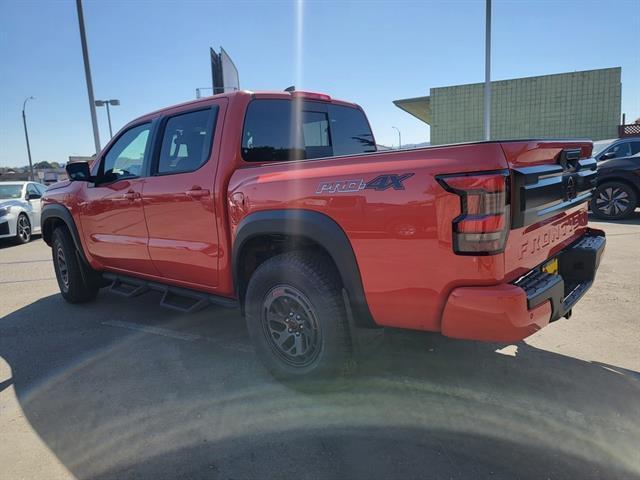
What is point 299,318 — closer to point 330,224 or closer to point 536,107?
point 330,224

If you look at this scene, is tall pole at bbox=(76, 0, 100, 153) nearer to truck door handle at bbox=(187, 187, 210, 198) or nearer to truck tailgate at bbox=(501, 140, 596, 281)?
truck door handle at bbox=(187, 187, 210, 198)

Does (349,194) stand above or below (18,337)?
above

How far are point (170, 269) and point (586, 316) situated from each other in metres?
Answer: 3.75

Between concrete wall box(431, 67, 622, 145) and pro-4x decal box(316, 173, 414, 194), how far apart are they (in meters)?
25.2

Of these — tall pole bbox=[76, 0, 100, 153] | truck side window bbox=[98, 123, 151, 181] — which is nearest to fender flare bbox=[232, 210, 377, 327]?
truck side window bbox=[98, 123, 151, 181]

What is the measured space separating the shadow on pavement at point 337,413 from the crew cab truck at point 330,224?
395 millimetres

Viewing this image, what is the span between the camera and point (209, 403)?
2893 mm

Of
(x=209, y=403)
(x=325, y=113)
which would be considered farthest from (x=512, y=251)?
(x=325, y=113)

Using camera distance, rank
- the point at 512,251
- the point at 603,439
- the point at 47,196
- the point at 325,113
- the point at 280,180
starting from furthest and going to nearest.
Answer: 1. the point at 47,196
2. the point at 325,113
3. the point at 280,180
4. the point at 603,439
5. the point at 512,251

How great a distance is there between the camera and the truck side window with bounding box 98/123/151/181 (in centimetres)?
404

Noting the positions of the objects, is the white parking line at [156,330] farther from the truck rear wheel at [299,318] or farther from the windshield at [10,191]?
the windshield at [10,191]

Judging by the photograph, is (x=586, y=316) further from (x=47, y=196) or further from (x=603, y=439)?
(x=47, y=196)

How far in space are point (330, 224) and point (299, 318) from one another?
2.33 feet

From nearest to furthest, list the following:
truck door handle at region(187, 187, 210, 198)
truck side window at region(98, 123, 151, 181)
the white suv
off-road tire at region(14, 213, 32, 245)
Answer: truck door handle at region(187, 187, 210, 198)
truck side window at region(98, 123, 151, 181)
the white suv
off-road tire at region(14, 213, 32, 245)
